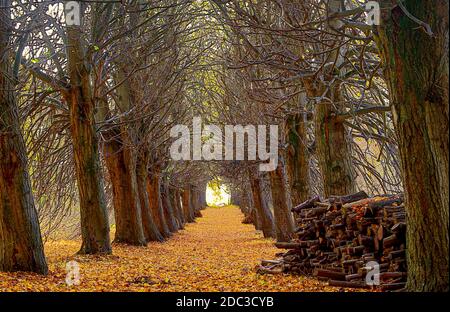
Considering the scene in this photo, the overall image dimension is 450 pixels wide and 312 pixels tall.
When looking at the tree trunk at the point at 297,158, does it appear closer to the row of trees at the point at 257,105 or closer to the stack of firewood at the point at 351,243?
the row of trees at the point at 257,105

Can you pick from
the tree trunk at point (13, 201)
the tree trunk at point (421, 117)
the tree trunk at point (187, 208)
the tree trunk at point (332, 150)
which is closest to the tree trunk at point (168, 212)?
the tree trunk at point (187, 208)

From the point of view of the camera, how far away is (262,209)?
884 inches

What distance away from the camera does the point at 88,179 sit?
38.8 ft

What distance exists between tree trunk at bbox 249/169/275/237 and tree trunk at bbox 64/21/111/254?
33.3ft

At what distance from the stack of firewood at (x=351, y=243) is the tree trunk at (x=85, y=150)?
13.8 feet

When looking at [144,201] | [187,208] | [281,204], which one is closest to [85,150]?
[281,204]

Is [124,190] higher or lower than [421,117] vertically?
lower

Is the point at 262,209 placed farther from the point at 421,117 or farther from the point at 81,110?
the point at 421,117

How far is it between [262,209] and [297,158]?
857 centimetres

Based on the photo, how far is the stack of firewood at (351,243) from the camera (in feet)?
23.0

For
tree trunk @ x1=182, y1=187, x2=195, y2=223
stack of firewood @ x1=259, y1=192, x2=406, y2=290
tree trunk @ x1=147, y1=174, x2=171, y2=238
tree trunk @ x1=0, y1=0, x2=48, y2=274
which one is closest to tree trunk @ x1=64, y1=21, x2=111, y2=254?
tree trunk @ x1=0, y1=0, x2=48, y2=274

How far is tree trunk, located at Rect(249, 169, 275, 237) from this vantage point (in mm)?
21906

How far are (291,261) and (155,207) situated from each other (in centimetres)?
1413
